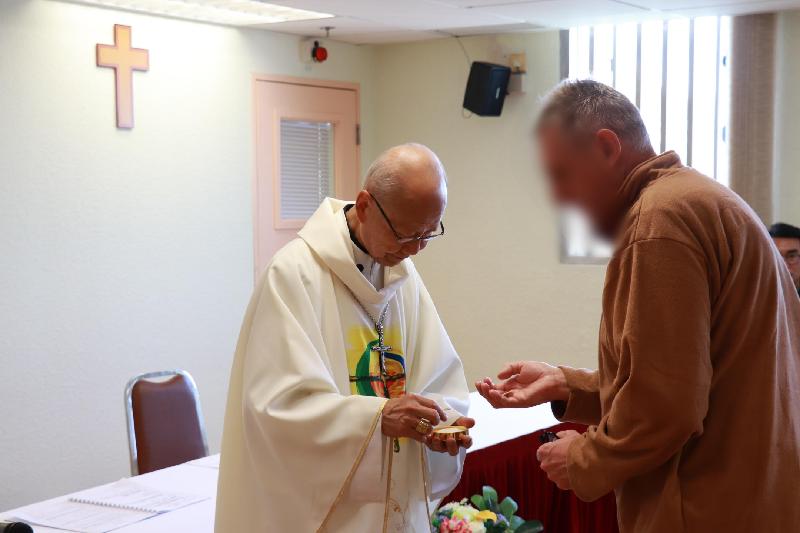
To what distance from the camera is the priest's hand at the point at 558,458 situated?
6.70 feet

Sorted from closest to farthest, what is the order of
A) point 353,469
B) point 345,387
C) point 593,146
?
point 593,146 → point 353,469 → point 345,387

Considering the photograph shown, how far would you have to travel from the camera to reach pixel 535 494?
3629 millimetres

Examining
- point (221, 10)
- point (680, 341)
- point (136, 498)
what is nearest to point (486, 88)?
point (221, 10)

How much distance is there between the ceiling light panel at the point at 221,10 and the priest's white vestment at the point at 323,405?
8.93 feet

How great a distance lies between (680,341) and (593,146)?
40cm

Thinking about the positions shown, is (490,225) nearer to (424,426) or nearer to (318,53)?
(318,53)

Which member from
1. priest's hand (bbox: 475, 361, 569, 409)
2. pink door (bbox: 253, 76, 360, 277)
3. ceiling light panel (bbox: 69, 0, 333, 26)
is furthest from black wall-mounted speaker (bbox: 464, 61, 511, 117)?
priest's hand (bbox: 475, 361, 569, 409)

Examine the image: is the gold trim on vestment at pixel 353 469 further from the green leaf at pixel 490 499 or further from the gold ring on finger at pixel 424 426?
the green leaf at pixel 490 499

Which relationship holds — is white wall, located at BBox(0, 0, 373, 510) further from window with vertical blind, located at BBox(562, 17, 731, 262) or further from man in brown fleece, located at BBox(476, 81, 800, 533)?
man in brown fleece, located at BBox(476, 81, 800, 533)

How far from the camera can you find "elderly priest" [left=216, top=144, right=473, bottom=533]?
7.74 feet

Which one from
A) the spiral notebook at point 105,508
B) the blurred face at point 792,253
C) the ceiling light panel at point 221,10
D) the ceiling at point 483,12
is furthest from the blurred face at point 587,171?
the ceiling light panel at point 221,10

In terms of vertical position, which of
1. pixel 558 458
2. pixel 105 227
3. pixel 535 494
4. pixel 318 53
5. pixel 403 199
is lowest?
pixel 535 494

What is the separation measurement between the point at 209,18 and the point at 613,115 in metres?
3.91

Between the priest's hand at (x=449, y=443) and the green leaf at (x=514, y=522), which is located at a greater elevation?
the priest's hand at (x=449, y=443)
